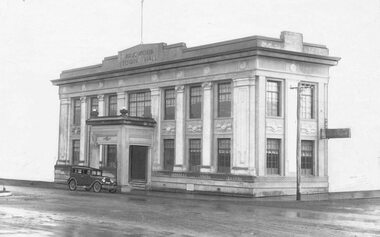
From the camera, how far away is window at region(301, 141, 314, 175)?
38.0m

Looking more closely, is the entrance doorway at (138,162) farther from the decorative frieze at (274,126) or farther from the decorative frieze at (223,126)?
the decorative frieze at (274,126)

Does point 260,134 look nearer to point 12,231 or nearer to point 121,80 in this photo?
point 121,80

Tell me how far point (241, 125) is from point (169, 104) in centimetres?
811

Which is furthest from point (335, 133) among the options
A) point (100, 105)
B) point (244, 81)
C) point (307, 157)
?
point (100, 105)

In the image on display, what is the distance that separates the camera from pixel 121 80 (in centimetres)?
4672

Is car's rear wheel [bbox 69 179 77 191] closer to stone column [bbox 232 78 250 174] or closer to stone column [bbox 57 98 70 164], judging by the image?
stone column [bbox 57 98 70 164]

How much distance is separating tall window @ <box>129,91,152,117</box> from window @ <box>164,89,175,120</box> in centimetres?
183

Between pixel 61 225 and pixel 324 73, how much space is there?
83.6 feet

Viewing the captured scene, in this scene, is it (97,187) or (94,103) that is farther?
(94,103)

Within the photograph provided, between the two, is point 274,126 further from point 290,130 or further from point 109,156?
point 109,156

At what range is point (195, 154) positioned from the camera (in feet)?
133

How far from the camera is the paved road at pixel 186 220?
55.6ft

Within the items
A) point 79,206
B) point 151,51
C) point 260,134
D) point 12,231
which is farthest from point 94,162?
point 12,231

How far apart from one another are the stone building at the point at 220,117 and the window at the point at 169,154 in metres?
0.08
